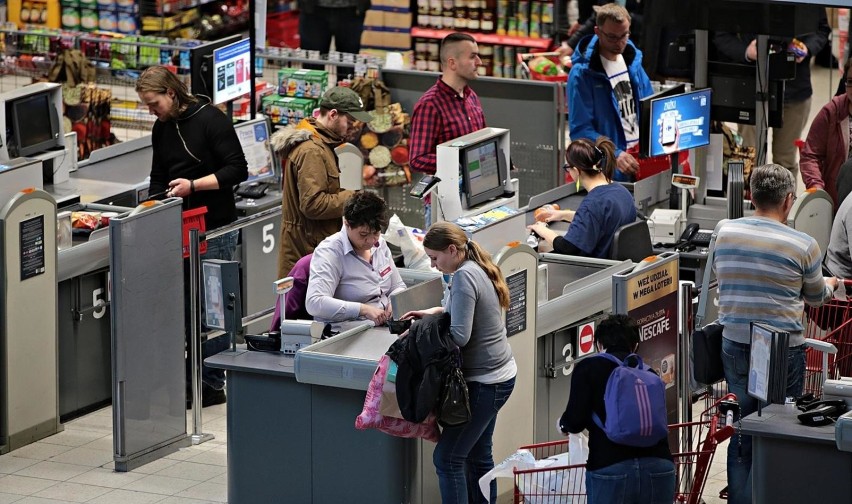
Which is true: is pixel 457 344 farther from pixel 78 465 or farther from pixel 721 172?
pixel 721 172

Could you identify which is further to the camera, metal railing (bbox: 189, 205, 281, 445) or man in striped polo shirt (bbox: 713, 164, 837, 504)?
metal railing (bbox: 189, 205, 281, 445)

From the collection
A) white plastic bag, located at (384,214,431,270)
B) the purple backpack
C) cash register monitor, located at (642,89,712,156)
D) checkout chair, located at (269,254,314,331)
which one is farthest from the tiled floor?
cash register monitor, located at (642,89,712,156)

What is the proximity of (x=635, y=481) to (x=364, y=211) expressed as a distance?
1859 millimetres

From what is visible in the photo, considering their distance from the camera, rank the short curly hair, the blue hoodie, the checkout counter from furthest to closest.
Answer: the blue hoodie
the short curly hair
the checkout counter

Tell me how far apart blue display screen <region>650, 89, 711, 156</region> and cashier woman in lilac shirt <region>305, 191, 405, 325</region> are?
9.18ft

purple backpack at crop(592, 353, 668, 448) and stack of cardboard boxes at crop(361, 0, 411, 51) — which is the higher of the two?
stack of cardboard boxes at crop(361, 0, 411, 51)

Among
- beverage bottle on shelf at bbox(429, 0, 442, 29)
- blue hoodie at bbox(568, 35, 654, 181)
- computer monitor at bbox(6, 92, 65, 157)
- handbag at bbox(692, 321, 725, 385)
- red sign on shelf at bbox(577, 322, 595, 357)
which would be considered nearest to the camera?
handbag at bbox(692, 321, 725, 385)

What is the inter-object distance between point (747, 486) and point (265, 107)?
19.5 feet

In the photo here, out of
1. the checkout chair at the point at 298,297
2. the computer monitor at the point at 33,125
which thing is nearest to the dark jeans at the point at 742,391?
the checkout chair at the point at 298,297

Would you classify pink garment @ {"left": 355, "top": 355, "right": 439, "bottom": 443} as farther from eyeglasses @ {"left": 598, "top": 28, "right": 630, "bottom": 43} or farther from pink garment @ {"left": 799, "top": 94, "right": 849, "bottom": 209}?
eyeglasses @ {"left": 598, "top": 28, "right": 630, "bottom": 43}

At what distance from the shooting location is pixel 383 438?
6652 mm

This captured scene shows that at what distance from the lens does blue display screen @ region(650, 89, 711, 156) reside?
9523mm

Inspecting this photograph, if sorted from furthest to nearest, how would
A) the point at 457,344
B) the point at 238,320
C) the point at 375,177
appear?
the point at 375,177, the point at 238,320, the point at 457,344

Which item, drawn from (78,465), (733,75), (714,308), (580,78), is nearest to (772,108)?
(733,75)
